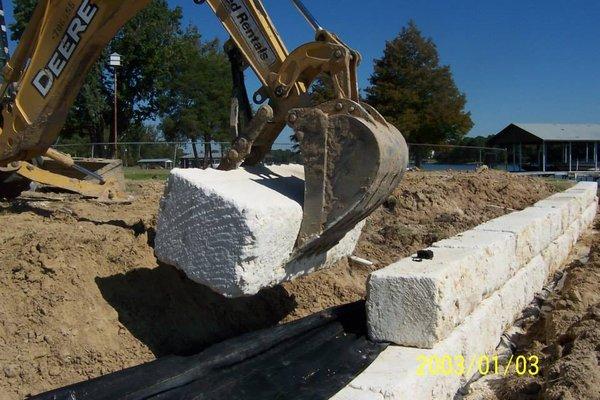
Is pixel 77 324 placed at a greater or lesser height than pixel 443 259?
lesser

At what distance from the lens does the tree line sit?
115 ft

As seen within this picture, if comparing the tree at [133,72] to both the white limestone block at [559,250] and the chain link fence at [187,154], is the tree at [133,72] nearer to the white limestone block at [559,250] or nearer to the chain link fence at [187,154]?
the chain link fence at [187,154]

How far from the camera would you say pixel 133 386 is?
9.47 ft

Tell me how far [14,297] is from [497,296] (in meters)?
3.19

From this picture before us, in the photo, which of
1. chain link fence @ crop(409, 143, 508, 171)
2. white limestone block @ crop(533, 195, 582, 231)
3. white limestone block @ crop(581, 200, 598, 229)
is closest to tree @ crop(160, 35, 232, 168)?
chain link fence @ crop(409, 143, 508, 171)

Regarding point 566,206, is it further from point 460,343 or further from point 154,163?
point 154,163

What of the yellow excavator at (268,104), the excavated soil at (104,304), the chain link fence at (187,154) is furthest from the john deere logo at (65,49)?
the chain link fence at (187,154)

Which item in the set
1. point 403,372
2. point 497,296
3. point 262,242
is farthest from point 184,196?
point 497,296

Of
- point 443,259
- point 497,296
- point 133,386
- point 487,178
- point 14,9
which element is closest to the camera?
point 133,386

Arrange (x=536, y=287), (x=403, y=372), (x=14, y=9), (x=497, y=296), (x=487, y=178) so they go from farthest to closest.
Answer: (x=14, y=9) → (x=487, y=178) → (x=536, y=287) → (x=497, y=296) → (x=403, y=372)

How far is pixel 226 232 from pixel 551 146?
4241 cm

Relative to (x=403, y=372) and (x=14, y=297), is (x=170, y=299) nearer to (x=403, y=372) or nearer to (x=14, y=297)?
(x=14, y=297)

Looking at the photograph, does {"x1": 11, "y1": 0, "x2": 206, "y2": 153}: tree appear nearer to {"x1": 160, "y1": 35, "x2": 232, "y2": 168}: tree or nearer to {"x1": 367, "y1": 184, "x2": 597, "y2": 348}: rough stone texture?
{"x1": 160, "y1": 35, "x2": 232, "y2": 168}: tree
